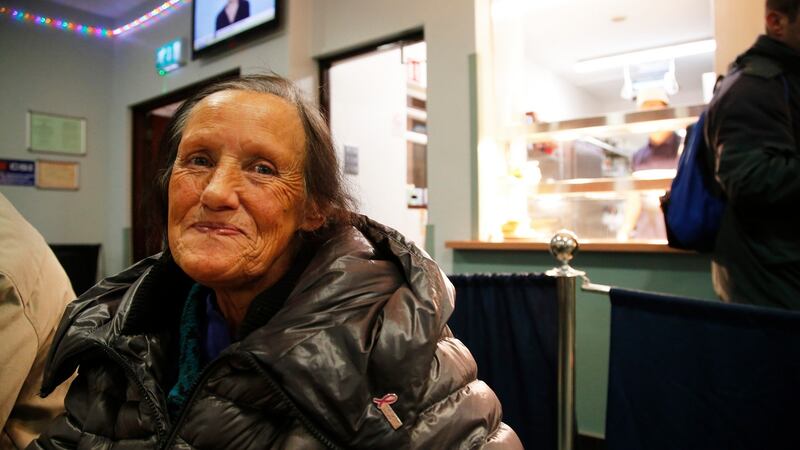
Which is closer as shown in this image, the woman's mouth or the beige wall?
the woman's mouth

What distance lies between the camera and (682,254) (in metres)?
2.26

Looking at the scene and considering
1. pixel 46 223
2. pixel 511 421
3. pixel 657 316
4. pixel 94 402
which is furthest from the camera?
pixel 46 223

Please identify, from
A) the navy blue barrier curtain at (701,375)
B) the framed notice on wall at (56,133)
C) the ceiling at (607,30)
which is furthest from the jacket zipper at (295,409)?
the framed notice on wall at (56,133)

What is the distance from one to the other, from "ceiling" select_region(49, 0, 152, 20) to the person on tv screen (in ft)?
4.83

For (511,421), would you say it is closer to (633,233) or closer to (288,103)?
(288,103)

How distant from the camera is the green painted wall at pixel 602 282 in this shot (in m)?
2.27

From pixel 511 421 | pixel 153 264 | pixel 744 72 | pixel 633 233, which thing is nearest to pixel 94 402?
pixel 153 264

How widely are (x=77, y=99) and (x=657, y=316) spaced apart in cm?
561

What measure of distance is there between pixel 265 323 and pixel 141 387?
0.20m

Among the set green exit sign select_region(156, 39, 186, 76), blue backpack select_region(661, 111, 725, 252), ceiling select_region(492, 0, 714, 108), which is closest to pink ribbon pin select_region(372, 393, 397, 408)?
blue backpack select_region(661, 111, 725, 252)

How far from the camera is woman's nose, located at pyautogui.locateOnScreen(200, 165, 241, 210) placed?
0.85 meters

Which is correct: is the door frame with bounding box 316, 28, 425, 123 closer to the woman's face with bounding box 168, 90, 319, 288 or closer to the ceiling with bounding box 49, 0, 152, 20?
the woman's face with bounding box 168, 90, 319, 288

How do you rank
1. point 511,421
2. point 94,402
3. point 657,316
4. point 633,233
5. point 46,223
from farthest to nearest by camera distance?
1. point 46,223
2. point 633,233
3. point 511,421
4. point 657,316
5. point 94,402

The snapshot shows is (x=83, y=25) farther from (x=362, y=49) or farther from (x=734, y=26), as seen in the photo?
(x=734, y=26)
